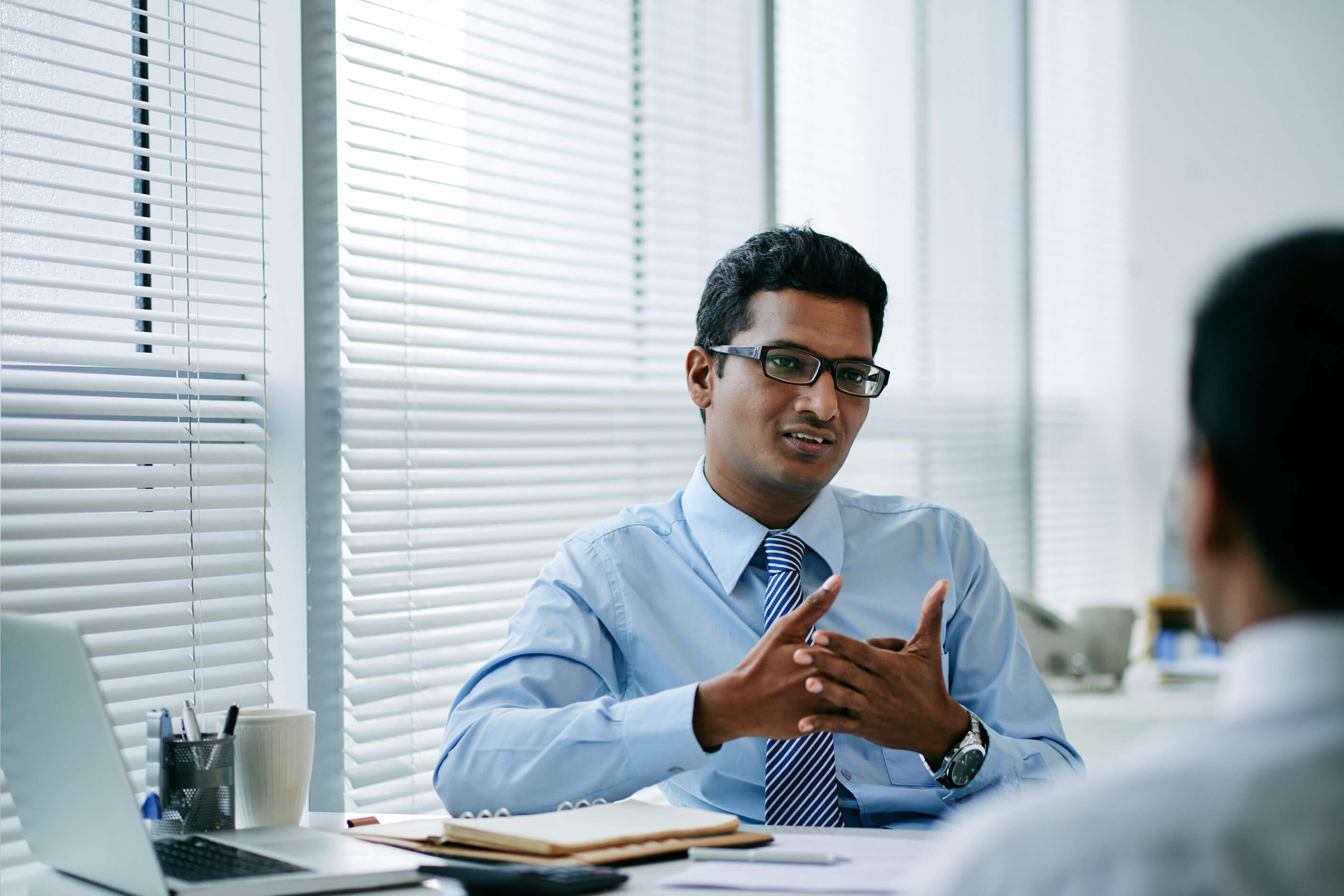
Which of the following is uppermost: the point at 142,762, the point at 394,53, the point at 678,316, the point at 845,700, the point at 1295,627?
the point at 394,53

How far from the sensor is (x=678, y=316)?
114 inches

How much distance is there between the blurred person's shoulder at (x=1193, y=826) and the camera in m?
→ 0.56

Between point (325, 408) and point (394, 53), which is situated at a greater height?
point (394, 53)

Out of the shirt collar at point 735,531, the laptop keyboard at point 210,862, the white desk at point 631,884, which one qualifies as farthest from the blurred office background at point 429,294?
the shirt collar at point 735,531

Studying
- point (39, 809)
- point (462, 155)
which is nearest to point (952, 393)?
point (462, 155)

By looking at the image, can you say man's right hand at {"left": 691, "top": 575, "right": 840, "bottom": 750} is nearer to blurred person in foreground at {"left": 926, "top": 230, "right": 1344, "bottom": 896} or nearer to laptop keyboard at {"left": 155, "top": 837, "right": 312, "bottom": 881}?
laptop keyboard at {"left": 155, "top": 837, "right": 312, "bottom": 881}

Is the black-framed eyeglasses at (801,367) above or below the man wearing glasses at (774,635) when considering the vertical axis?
above

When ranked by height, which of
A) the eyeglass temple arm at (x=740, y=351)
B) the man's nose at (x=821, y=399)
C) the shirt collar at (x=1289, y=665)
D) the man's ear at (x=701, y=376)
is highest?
the eyeglass temple arm at (x=740, y=351)

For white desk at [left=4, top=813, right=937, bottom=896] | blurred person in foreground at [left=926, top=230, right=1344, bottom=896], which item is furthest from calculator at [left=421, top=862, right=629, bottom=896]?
blurred person in foreground at [left=926, top=230, right=1344, bottom=896]

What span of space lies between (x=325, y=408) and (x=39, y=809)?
94 cm

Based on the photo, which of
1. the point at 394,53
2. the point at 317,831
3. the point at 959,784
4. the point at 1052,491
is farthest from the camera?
the point at 1052,491

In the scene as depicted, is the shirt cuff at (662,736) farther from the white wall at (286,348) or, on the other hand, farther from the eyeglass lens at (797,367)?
the white wall at (286,348)

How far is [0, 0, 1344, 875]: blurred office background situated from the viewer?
1.73 metres

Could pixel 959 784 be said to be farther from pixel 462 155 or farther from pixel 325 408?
pixel 462 155
